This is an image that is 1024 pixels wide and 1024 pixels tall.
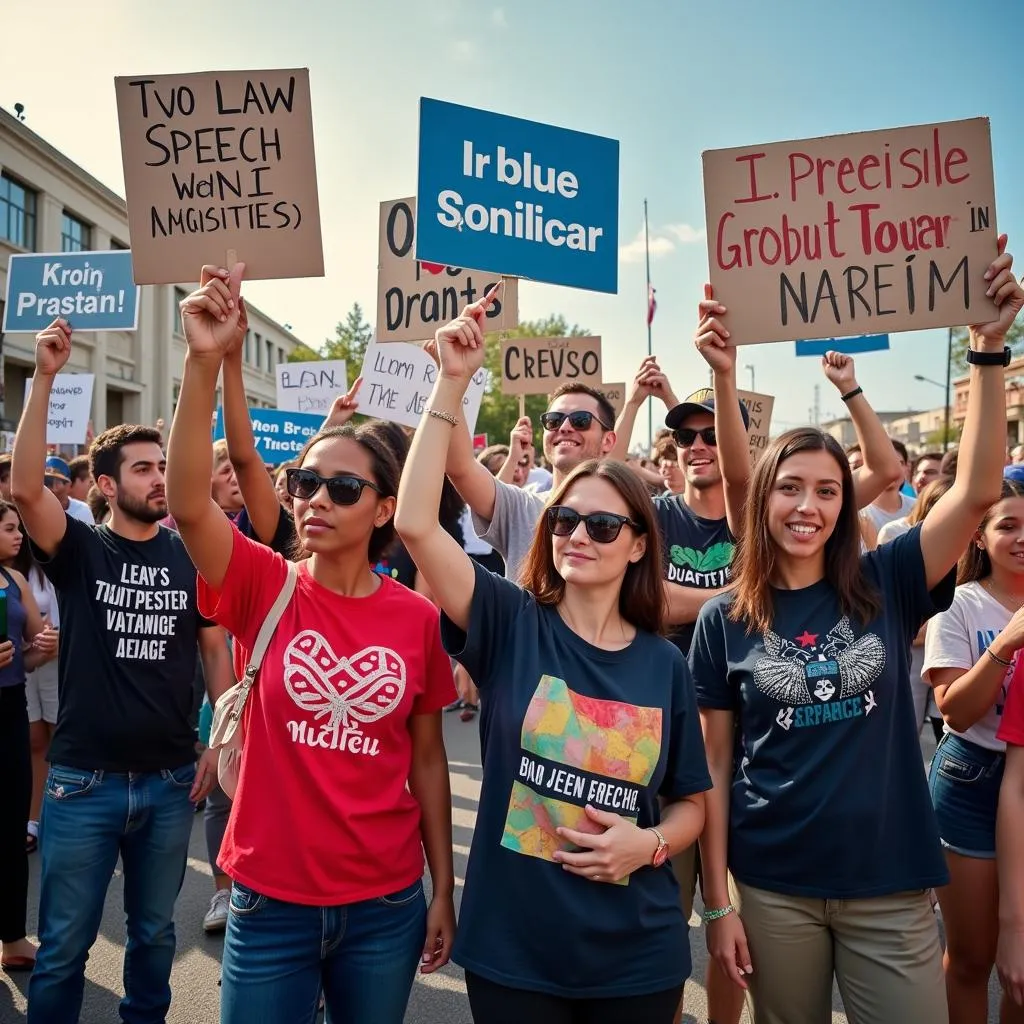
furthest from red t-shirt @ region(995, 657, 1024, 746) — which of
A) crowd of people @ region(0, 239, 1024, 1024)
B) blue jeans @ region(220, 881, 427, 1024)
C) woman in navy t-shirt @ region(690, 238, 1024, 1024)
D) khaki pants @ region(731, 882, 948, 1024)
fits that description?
blue jeans @ region(220, 881, 427, 1024)

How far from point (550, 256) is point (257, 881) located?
2409mm

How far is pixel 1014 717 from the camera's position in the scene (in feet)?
8.23

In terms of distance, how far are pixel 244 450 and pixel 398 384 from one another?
10.3 ft

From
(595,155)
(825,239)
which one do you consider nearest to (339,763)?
(825,239)

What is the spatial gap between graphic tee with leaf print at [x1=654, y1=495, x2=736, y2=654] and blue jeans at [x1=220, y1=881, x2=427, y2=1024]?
1436 millimetres

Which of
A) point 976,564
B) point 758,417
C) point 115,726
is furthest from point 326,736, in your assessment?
point 758,417

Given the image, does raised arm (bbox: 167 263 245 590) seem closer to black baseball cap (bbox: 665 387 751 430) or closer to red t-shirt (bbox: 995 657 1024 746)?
black baseball cap (bbox: 665 387 751 430)

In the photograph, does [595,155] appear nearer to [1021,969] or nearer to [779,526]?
[779,526]

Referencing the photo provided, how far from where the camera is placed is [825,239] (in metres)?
2.92

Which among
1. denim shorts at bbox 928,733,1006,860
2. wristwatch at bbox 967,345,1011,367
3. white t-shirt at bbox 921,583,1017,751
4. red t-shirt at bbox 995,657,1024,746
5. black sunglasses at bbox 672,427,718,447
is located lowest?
denim shorts at bbox 928,733,1006,860

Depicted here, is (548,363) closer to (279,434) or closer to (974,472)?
(279,434)

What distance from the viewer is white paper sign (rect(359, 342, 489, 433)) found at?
570 centimetres

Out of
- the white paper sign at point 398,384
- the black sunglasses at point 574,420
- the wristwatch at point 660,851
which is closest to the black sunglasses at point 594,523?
the wristwatch at point 660,851

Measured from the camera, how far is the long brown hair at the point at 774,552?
236 centimetres
